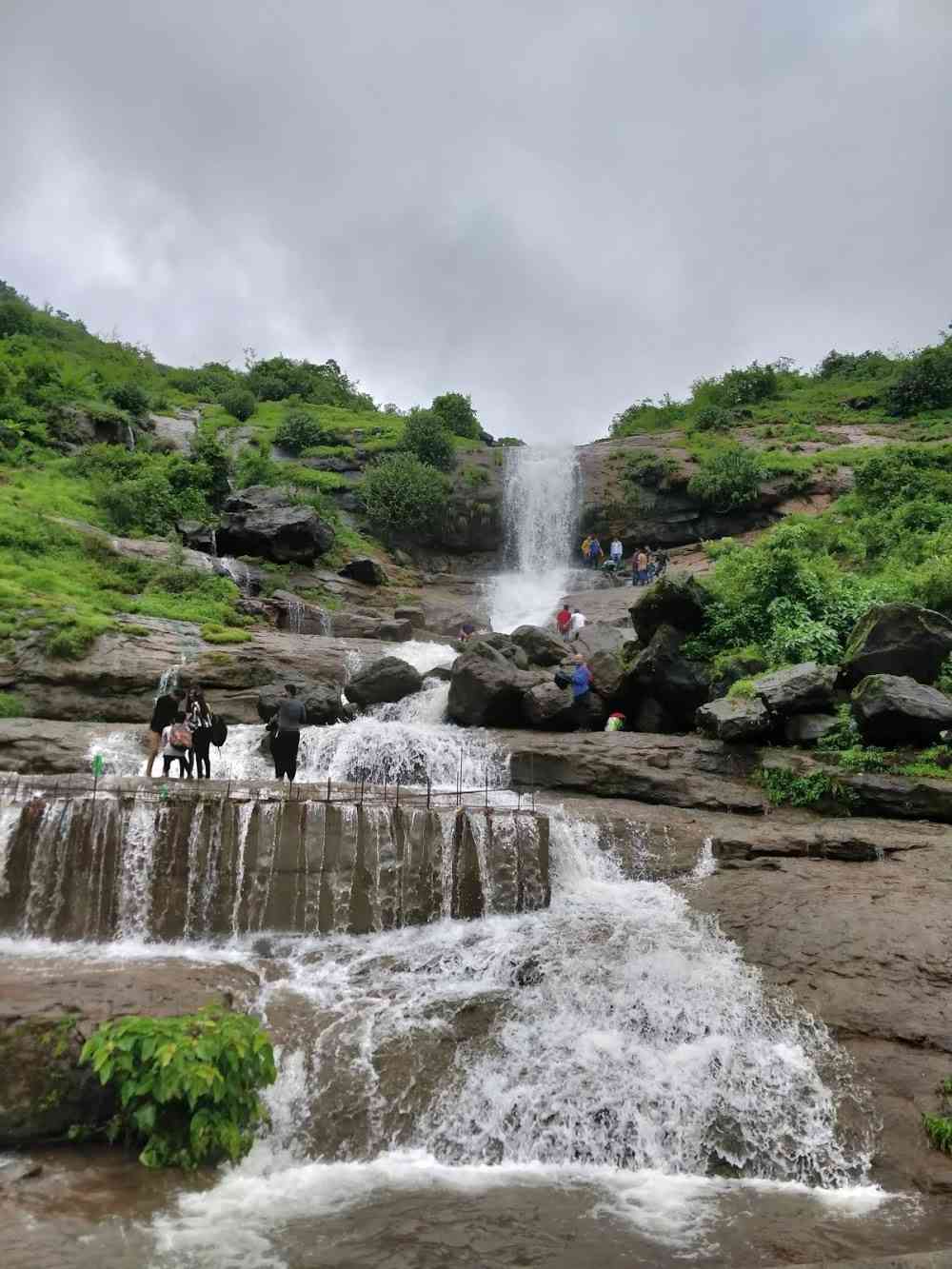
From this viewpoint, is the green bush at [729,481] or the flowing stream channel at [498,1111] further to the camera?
the green bush at [729,481]

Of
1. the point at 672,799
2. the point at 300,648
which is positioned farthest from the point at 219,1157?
the point at 300,648

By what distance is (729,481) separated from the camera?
35.1 m

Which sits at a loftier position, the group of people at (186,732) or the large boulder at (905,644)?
the large boulder at (905,644)

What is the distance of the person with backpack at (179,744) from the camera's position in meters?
13.5

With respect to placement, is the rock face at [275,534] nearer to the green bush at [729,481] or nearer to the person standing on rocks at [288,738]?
the green bush at [729,481]

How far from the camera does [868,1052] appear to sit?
7.91 meters

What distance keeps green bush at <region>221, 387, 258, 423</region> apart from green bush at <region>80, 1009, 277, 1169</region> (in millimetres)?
44328

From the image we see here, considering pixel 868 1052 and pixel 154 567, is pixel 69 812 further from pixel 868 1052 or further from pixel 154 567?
pixel 154 567

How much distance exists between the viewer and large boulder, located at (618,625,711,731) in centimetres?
1719

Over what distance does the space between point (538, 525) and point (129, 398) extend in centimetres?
2058

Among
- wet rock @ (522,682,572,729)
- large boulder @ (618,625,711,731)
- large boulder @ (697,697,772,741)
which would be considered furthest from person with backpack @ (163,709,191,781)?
large boulder @ (697,697,772,741)

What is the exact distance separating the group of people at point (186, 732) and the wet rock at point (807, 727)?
9974mm

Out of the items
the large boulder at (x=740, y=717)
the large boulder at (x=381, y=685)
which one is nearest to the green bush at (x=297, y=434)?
the large boulder at (x=381, y=685)

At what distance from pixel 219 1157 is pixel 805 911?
7101 mm
